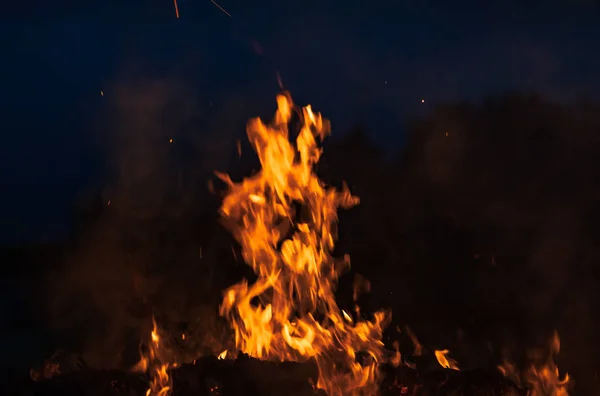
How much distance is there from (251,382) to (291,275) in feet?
3.85

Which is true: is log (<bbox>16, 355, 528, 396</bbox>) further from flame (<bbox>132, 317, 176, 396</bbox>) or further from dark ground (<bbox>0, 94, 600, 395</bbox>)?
dark ground (<bbox>0, 94, 600, 395</bbox>)

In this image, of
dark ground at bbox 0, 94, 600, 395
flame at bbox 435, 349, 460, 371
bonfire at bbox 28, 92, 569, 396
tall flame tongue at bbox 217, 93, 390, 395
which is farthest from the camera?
dark ground at bbox 0, 94, 600, 395

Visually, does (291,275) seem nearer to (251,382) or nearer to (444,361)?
(251,382)

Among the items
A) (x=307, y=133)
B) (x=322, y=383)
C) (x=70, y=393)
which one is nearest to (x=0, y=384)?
(x=70, y=393)

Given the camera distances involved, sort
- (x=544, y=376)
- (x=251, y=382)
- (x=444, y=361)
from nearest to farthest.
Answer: (x=251, y=382) < (x=544, y=376) < (x=444, y=361)

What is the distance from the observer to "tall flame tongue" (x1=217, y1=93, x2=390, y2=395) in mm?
4977

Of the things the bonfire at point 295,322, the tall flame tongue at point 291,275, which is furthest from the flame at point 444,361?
the tall flame tongue at point 291,275

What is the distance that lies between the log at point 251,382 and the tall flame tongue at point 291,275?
0.77 ft

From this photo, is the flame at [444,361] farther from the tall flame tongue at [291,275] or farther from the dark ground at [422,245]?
the tall flame tongue at [291,275]

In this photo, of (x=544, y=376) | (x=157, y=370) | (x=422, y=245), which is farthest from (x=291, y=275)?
(x=422, y=245)

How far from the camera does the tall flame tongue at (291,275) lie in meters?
4.98

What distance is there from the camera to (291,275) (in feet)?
17.6

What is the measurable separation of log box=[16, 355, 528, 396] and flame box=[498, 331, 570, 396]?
0.50 metres

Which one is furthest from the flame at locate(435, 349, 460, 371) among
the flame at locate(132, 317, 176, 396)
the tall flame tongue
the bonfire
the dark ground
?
the flame at locate(132, 317, 176, 396)
